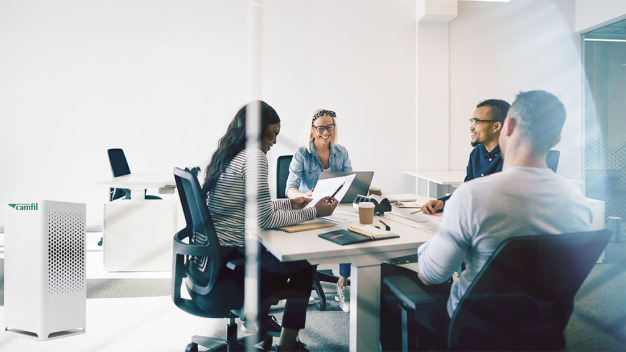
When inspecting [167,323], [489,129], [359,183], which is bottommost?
[167,323]

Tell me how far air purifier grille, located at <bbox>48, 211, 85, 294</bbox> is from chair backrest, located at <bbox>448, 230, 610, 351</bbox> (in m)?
2.02

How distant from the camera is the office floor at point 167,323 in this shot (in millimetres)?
2139

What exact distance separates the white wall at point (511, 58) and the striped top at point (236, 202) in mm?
3981

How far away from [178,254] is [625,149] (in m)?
5.38

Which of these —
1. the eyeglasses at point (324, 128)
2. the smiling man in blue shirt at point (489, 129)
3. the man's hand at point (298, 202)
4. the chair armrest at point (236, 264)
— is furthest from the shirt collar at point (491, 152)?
the chair armrest at point (236, 264)

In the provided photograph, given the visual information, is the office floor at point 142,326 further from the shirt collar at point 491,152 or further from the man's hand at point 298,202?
the shirt collar at point 491,152

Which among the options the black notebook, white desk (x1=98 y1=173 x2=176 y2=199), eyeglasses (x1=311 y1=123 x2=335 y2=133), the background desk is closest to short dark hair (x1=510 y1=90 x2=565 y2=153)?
the black notebook

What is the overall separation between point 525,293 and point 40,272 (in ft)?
7.39

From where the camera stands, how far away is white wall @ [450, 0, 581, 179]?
16.6ft

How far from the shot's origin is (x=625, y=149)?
4.80m

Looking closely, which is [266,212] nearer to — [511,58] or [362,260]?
[362,260]

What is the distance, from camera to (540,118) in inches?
45.4

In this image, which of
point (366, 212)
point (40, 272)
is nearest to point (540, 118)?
point (366, 212)

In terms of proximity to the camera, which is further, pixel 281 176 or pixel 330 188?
pixel 281 176
